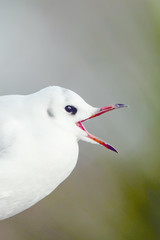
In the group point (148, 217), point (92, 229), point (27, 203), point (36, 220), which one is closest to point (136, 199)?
point (148, 217)

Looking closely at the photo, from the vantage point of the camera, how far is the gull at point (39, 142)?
23.0 inches

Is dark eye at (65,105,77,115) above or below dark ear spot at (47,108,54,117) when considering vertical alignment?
below

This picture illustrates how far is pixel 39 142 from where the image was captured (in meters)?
0.58

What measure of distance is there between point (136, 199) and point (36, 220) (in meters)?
0.28

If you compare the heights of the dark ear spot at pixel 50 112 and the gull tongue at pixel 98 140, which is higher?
the dark ear spot at pixel 50 112

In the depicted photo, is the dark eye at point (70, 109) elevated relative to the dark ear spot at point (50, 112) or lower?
lower

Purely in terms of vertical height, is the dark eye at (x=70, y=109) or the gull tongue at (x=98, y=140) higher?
the dark eye at (x=70, y=109)

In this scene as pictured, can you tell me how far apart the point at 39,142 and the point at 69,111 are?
6 centimetres

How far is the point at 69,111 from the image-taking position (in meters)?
0.60

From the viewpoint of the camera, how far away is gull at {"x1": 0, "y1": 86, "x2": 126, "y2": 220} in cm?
58

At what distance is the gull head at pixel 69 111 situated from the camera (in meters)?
0.59

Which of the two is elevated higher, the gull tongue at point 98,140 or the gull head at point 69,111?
the gull head at point 69,111

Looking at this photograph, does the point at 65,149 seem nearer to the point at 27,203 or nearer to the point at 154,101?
the point at 27,203

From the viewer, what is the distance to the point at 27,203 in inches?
24.2
